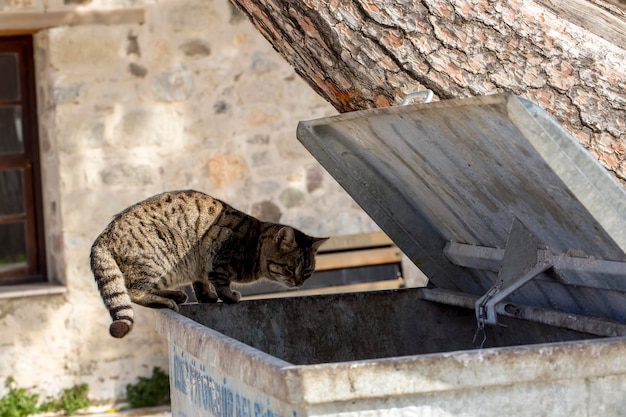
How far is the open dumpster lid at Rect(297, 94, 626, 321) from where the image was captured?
2088 millimetres

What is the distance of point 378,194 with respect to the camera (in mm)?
3188

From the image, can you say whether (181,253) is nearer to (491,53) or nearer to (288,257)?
(288,257)

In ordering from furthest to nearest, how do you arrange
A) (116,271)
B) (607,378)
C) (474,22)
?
(116,271)
(474,22)
(607,378)

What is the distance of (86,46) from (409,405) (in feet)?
17.0

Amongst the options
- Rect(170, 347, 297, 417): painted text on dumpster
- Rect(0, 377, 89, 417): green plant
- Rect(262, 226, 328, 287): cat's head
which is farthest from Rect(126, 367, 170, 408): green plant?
Rect(170, 347, 297, 417): painted text on dumpster

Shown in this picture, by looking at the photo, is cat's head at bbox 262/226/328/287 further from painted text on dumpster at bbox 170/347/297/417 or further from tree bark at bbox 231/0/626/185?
tree bark at bbox 231/0/626/185

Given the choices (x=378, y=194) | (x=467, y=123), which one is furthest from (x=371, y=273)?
(x=467, y=123)

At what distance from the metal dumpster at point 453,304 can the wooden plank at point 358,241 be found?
3.72 m

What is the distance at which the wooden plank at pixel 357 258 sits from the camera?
276 inches

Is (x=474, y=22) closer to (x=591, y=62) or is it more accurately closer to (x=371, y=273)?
(x=591, y=62)

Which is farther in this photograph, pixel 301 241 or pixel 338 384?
pixel 301 241

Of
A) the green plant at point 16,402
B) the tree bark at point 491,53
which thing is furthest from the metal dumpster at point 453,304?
the green plant at point 16,402

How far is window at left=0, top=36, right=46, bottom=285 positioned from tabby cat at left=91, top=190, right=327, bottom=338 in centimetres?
→ 304

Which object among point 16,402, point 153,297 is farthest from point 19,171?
point 153,297
